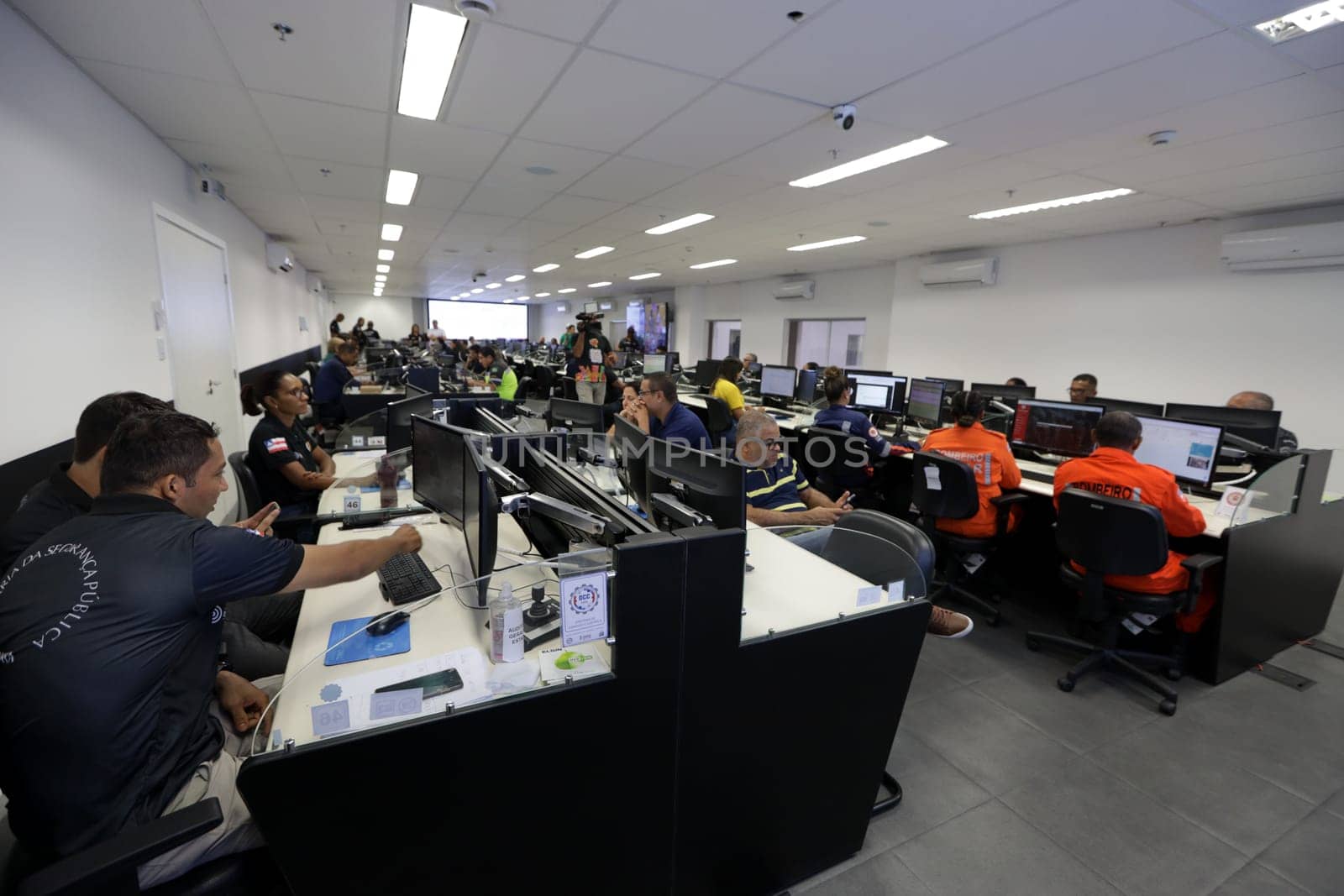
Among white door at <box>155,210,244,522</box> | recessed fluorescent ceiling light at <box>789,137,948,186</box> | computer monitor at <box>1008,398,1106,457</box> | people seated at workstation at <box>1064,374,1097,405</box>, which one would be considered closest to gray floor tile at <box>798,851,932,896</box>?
computer monitor at <box>1008,398,1106,457</box>

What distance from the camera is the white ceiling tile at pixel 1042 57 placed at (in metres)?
2.00

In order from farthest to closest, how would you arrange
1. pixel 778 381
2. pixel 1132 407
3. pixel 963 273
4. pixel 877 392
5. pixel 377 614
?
1. pixel 963 273
2. pixel 778 381
3. pixel 877 392
4. pixel 1132 407
5. pixel 377 614

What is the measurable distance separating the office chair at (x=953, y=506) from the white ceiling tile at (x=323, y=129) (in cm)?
365

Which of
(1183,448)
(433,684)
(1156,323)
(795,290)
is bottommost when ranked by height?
(433,684)

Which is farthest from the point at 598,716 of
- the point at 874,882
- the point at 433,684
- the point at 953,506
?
the point at 953,506

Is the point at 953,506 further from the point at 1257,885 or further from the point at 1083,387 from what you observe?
the point at 1083,387

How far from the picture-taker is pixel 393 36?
7.45 ft

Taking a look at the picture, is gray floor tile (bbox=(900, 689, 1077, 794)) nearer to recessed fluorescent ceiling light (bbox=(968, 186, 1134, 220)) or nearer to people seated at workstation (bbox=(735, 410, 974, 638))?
people seated at workstation (bbox=(735, 410, 974, 638))

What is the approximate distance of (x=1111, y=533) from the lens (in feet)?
7.57

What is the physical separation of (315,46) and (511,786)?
292 centimetres

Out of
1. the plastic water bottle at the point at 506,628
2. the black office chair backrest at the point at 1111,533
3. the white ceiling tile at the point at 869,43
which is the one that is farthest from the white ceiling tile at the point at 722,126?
the plastic water bottle at the point at 506,628

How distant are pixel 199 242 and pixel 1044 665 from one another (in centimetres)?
623

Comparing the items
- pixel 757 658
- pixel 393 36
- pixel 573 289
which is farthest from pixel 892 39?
pixel 573 289

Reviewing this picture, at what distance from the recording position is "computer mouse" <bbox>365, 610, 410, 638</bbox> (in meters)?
1.37
